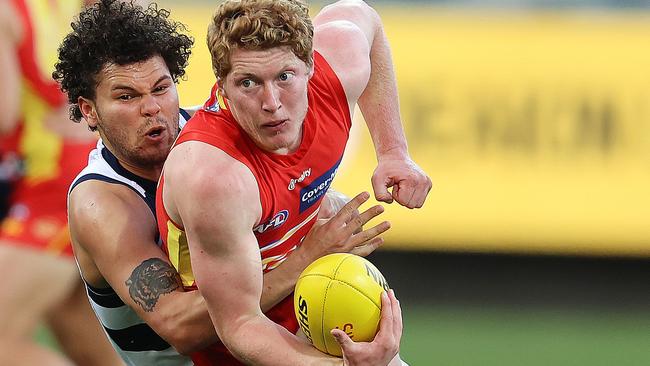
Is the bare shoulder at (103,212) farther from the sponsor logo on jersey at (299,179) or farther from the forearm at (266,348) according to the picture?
the forearm at (266,348)

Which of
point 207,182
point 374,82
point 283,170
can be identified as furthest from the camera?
point 374,82

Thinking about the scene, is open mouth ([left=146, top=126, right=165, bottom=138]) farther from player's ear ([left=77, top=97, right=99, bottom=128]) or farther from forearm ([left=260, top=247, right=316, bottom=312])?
forearm ([left=260, top=247, right=316, bottom=312])

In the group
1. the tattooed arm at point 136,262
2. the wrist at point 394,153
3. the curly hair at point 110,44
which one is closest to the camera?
the tattooed arm at point 136,262

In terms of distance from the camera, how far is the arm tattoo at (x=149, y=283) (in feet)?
15.7

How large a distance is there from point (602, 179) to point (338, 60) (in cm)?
457

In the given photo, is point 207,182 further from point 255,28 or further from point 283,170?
point 255,28

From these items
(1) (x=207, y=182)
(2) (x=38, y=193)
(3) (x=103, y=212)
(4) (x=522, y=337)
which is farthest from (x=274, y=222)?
(4) (x=522, y=337)

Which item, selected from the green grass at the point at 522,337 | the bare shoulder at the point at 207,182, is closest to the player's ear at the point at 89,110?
the bare shoulder at the point at 207,182

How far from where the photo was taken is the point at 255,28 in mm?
4395

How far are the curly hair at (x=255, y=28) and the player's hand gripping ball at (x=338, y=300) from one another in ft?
2.40

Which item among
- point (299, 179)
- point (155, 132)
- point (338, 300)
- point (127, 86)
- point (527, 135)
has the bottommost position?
point (527, 135)

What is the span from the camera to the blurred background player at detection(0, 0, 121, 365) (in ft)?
19.1

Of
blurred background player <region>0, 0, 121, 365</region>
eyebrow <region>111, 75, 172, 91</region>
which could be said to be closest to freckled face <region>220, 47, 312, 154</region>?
eyebrow <region>111, 75, 172, 91</region>

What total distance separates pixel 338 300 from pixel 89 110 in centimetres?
142
